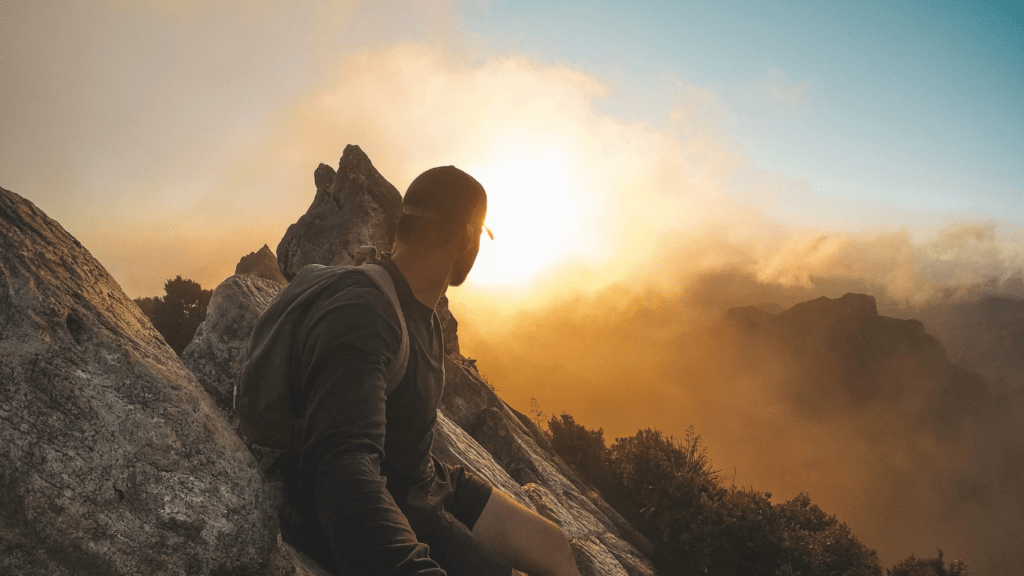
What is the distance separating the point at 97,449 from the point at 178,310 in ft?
51.7

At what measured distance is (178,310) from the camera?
Answer: 583 inches

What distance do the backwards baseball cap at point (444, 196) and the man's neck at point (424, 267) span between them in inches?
7.9

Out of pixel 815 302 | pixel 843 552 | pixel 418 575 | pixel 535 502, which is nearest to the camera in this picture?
pixel 418 575

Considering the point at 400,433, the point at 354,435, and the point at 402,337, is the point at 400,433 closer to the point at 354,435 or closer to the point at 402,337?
the point at 402,337

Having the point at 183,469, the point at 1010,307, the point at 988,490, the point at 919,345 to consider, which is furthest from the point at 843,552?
the point at 1010,307

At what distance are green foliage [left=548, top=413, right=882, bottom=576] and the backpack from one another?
8.22m

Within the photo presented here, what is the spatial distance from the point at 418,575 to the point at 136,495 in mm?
1116

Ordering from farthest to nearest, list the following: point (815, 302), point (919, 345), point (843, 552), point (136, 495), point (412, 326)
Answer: point (815, 302) → point (919, 345) → point (843, 552) → point (412, 326) → point (136, 495)

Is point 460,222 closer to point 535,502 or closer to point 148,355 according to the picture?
point 148,355

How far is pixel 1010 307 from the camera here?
13088cm

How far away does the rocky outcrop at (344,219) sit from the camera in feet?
26.7

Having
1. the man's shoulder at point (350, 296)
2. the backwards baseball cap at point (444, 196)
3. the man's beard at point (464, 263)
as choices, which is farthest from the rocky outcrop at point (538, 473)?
the man's shoulder at point (350, 296)

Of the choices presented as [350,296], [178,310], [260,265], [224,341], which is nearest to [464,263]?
[350,296]

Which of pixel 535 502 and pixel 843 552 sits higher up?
pixel 843 552
